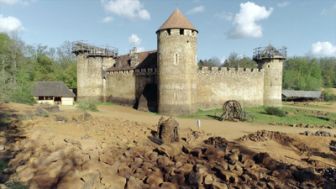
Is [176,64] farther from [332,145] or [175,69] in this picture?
[332,145]

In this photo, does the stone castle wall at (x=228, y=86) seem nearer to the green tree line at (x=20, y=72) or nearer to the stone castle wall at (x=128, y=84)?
the stone castle wall at (x=128, y=84)

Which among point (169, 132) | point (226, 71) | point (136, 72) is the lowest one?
point (169, 132)

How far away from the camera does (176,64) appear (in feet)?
101

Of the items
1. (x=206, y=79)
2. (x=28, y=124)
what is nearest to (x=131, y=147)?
(x=28, y=124)

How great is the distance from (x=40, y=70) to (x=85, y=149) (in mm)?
46695

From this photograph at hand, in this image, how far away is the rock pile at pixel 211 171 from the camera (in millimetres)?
11328

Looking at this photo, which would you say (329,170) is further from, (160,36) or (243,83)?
(243,83)

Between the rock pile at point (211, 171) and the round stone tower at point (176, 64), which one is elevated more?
the round stone tower at point (176, 64)

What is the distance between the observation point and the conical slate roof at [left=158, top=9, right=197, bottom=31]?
100ft

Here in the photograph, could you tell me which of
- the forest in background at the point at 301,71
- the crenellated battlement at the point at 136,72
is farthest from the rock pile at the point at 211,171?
the forest in background at the point at 301,71

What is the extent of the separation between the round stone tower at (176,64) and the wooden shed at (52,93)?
1343 cm

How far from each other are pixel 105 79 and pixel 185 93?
48.5ft

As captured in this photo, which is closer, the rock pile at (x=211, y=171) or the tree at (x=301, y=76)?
the rock pile at (x=211, y=171)

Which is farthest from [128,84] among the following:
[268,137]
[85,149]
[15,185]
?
[15,185]
